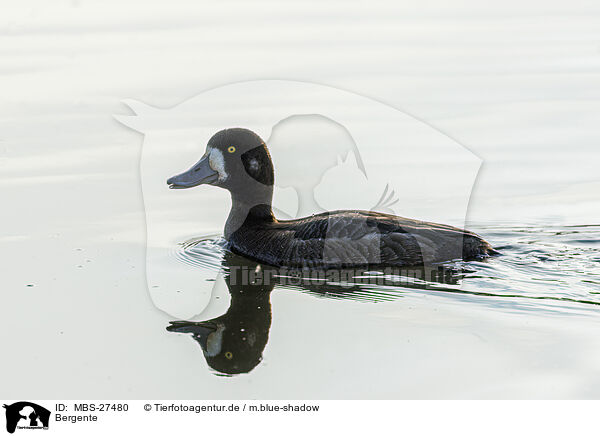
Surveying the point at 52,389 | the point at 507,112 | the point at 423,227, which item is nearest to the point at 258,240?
the point at 423,227

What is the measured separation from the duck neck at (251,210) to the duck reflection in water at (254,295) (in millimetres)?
298

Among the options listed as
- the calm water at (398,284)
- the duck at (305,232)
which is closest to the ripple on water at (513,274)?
the calm water at (398,284)

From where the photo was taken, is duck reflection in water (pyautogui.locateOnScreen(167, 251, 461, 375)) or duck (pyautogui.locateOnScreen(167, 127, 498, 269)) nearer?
duck reflection in water (pyautogui.locateOnScreen(167, 251, 461, 375))

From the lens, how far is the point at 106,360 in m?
6.24

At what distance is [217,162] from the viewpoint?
28.7ft

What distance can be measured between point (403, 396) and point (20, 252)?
440 cm

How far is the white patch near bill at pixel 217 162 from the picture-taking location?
8.73 metres

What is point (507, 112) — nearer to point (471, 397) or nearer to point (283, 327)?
point (283, 327)

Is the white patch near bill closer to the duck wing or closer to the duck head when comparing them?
the duck head

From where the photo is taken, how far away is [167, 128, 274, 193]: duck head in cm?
869
